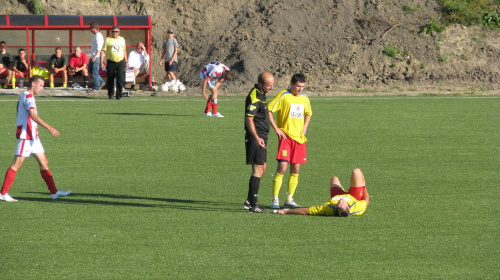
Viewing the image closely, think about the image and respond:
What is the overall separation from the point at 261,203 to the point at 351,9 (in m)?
23.5

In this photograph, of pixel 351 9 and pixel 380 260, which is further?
pixel 351 9

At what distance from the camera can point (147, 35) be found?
29781 millimetres

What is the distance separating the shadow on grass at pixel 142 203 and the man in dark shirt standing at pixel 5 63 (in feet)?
53.6

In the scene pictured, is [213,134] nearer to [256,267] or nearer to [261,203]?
[261,203]

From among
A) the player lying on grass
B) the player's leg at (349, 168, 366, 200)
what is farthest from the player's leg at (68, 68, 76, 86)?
the player's leg at (349, 168, 366, 200)

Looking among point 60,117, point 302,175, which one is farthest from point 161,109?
point 302,175

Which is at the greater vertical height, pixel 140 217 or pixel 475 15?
pixel 475 15

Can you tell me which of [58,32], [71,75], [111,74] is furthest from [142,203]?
[58,32]

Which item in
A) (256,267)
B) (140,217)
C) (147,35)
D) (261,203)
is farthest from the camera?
(147,35)

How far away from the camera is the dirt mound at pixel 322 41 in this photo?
31.3m

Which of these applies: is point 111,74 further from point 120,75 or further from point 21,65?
point 21,65

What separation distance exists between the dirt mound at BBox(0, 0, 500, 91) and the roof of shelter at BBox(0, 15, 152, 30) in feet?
10.2

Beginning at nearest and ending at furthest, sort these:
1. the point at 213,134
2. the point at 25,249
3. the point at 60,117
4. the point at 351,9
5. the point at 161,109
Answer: the point at 25,249, the point at 213,134, the point at 60,117, the point at 161,109, the point at 351,9

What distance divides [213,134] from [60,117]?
4.67m
